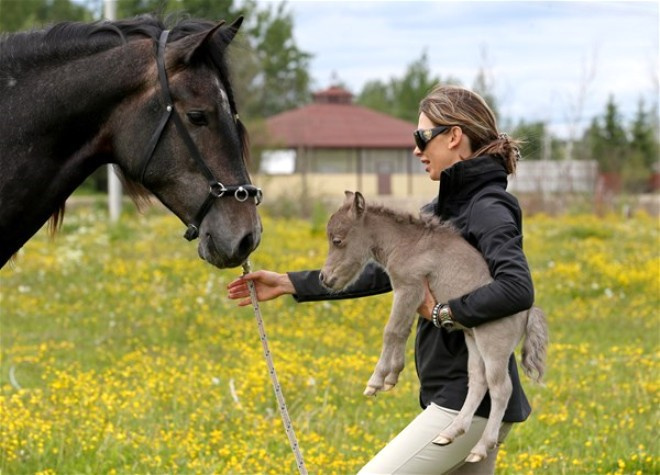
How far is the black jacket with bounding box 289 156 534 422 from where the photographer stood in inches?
130

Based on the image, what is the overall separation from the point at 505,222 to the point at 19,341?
27.2 ft

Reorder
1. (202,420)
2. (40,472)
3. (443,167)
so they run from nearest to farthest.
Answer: (443,167), (40,472), (202,420)

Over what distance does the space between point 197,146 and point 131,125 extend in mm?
333

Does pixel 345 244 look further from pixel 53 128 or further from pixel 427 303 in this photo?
pixel 53 128

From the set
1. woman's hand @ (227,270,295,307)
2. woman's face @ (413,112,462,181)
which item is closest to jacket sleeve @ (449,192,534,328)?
woman's face @ (413,112,462,181)

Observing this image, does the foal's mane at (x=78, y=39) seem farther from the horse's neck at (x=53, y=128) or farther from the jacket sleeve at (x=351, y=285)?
the jacket sleeve at (x=351, y=285)

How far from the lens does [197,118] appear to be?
3805 millimetres

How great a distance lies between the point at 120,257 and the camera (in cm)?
1561

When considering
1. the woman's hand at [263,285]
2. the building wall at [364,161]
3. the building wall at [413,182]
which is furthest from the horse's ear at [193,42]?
the building wall at [364,161]

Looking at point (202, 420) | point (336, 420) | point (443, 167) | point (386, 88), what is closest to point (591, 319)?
point (336, 420)

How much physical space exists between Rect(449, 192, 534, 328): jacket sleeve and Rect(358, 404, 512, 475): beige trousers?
1.43 ft

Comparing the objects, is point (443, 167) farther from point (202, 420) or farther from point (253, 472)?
point (202, 420)

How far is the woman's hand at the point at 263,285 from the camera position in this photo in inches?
163

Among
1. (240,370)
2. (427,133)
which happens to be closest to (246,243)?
(427,133)
